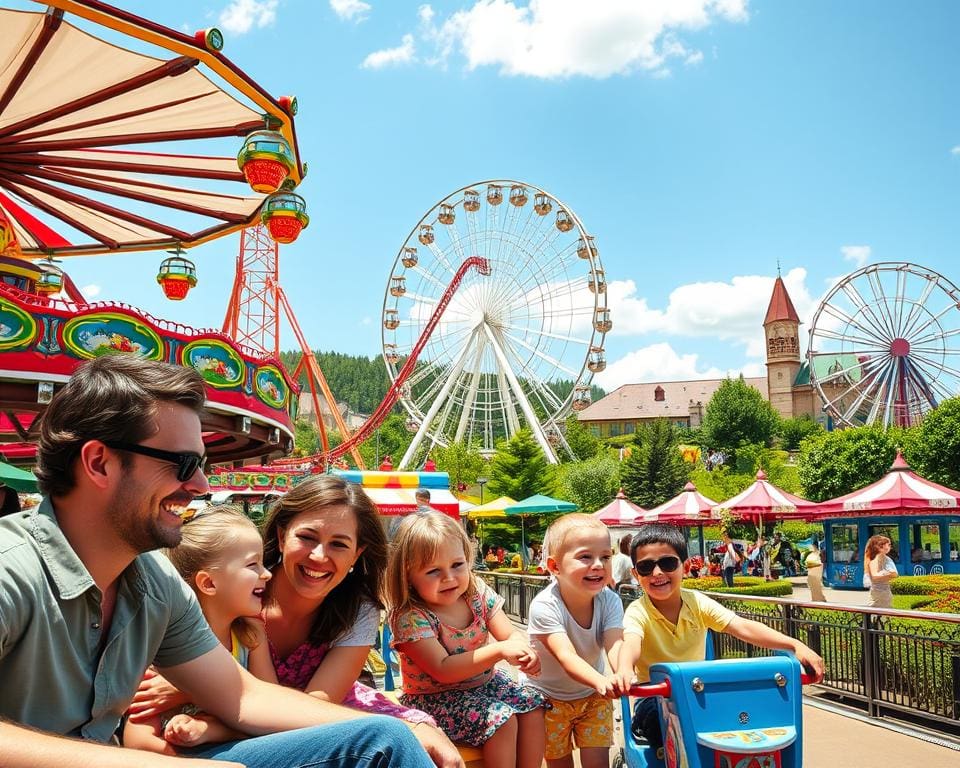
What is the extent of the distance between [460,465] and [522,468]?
697 cm

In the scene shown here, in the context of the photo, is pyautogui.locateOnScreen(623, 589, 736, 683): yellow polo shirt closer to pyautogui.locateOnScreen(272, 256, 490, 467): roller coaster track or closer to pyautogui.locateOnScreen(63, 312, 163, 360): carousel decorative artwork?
pyautogui.locateOnScreen(63, 312, 163, 360): carousel decorative artwork

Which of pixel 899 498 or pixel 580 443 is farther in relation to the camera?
pixel 580 443

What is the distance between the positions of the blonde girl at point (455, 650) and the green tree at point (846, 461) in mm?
40953

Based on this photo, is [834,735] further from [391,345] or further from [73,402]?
[391,345]

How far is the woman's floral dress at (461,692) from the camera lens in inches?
103

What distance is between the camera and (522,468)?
122 ft

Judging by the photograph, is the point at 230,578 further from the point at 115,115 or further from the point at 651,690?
the point at 115,115

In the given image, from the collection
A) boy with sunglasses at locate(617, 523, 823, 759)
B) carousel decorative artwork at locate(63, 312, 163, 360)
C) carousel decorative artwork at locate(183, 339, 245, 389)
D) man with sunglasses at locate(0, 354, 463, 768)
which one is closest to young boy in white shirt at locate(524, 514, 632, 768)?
boy with sunglasses at locate(617, 523, 823, 759)

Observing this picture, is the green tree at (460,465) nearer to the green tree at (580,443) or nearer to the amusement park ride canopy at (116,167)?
the green tree at (580,443)

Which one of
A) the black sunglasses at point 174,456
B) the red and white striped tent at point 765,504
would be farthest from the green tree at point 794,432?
the black sunglasses at point 174,456

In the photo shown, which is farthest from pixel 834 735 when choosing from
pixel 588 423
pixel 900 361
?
pixel 588 423

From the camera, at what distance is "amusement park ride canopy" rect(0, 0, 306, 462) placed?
7469mm

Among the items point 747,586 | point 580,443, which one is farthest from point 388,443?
point 747,586

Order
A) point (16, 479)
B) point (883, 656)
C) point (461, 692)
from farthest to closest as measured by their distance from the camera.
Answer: point (16, 479)
point (883, 656)
point (461, 692)
